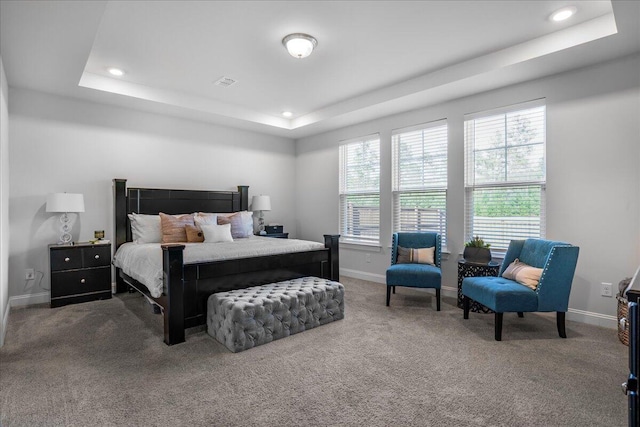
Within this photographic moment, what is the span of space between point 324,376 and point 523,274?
7.16 ft

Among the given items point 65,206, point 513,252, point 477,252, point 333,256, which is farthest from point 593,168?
point 65,206

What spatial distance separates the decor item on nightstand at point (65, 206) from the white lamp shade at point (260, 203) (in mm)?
2518

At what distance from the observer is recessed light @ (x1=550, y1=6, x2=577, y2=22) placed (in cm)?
271

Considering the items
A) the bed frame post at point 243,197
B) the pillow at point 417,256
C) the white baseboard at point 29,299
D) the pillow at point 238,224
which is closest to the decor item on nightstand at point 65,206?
the white baseboard at point 29,299

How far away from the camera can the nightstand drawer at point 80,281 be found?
391 centimetres

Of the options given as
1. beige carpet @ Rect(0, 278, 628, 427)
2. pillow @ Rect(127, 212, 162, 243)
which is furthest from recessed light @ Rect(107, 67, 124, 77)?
beige carpet @ Rect(0, 278, 628, 427)

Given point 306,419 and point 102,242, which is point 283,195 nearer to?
point 102,242

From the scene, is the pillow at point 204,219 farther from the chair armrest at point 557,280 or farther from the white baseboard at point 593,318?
the white baseboard at point 593,318

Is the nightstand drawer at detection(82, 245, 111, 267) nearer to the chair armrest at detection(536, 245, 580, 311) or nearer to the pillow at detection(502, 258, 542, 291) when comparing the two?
the pillow at detection(502, 258, 542, 291)

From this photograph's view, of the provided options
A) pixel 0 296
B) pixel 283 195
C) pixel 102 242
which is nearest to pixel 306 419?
pixel 0 296

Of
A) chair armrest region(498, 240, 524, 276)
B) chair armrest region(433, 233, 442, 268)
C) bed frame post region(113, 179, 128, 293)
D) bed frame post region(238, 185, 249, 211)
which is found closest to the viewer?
chair armrest region(498, 240, 524, 276)

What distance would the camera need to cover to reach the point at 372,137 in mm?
5441

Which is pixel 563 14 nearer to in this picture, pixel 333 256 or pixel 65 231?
pixel 333 256

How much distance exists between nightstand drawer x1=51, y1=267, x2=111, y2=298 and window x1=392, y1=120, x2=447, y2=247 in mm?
4103
